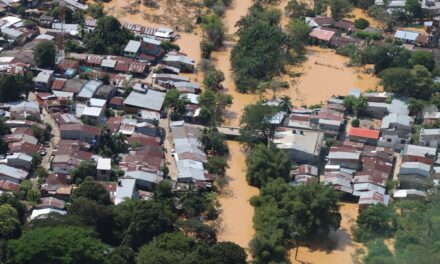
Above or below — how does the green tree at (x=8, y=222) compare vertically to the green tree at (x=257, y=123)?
below

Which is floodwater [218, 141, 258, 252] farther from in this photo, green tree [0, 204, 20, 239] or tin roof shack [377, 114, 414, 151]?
green tree [0, 204, 20, 239]

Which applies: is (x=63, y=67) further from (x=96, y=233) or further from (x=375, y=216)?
(x=375, y=216)

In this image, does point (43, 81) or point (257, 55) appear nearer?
point (43, 81)

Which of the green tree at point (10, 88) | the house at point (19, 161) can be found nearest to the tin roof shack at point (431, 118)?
the house at point (19, 161)

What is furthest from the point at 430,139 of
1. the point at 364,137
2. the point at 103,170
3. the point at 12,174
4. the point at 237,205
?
the point at 12,174

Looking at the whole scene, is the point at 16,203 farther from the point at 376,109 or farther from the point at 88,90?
the point at 376,109

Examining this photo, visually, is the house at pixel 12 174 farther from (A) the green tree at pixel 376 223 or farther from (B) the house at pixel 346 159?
(A) the green tree at pixel 376 223

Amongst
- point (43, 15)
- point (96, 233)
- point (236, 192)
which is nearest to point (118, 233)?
point (96, 233)
